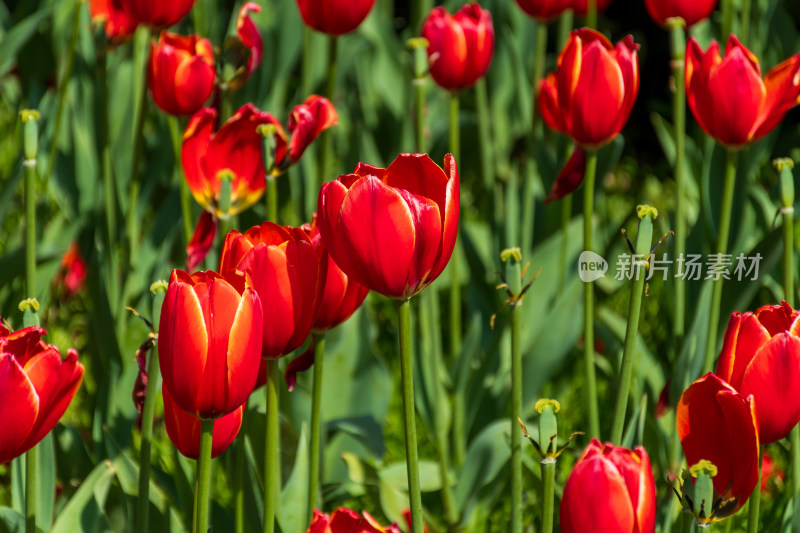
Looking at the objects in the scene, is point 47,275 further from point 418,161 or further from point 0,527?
point 418,161

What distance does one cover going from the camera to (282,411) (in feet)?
4.66

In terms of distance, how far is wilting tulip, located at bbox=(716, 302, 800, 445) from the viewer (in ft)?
2.59

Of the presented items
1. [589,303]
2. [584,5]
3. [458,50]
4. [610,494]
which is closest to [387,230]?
[610,494]

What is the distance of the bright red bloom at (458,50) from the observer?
1.69 metres

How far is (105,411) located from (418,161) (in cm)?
75

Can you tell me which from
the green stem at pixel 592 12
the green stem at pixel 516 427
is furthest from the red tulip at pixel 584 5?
the green stem at pixel 516 427

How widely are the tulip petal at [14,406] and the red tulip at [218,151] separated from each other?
19.8 inches

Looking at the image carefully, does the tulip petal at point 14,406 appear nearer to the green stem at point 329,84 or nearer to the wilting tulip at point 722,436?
the wilting tulip at point 722,436

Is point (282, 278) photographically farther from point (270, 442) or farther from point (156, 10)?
point (156, 10)

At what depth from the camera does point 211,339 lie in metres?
0.73

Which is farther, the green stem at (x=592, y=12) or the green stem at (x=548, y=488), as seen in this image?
the green stem at (x=592, y=12)

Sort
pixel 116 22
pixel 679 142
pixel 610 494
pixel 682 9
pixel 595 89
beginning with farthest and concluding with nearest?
pixel 116 22, pixel 682 9, pixel 679 142, pixel 595 89, pixel 610 494

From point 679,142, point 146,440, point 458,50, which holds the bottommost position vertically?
point 146,440

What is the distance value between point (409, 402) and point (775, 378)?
0.28m
